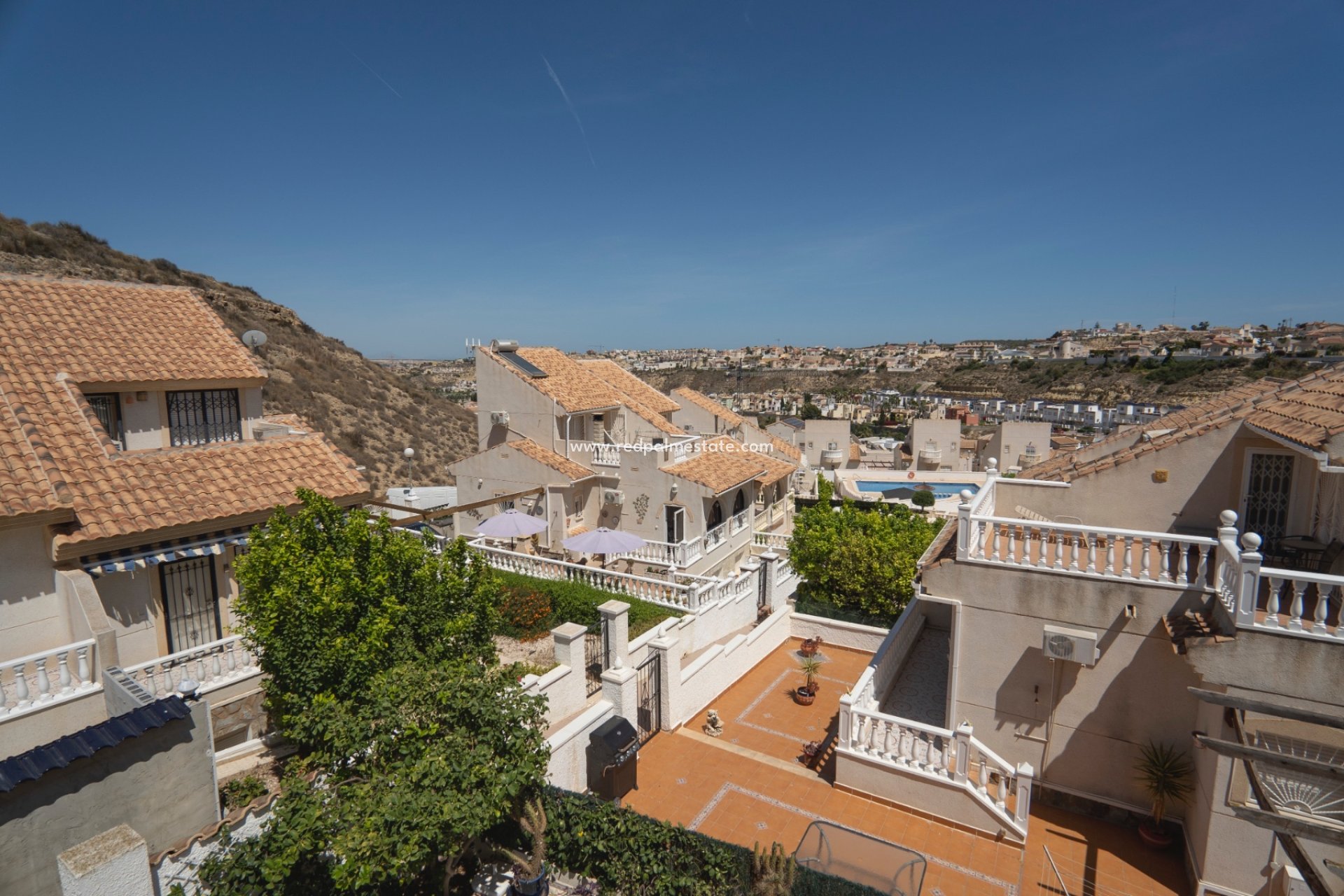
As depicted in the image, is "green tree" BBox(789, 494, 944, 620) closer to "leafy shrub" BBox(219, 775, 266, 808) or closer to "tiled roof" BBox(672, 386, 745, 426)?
"leafy shrub" BBox(219, 775, 266, 808)

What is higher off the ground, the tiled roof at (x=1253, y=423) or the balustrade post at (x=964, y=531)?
the tiled roof at (x=1253, y=423)

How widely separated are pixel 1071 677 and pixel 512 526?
47.0 feet

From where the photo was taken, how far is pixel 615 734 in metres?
10.1

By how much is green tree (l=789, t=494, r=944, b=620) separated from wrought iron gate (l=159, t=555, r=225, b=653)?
43.7ft

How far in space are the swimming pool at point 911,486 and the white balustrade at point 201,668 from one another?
33.5 meters

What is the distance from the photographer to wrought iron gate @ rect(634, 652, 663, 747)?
11.8m

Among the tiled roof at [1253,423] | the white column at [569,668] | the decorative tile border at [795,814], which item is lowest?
the decorative tile border at [795,814]

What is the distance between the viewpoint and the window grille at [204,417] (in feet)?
42.8

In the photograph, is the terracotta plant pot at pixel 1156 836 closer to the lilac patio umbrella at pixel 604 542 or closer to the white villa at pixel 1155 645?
the white villa at pixel 1155 645

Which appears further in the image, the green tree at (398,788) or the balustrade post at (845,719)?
the balustrade post at (845,719)

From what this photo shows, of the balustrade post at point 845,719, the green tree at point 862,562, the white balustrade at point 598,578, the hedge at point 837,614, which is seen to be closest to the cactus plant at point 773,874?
the balustrade post at point 845,719

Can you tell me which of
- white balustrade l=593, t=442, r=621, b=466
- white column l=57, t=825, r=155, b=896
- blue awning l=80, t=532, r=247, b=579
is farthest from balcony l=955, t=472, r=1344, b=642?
white balustrade l=593, t=442, r=621, b=466

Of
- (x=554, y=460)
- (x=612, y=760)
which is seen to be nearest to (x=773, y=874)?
(x=612, y=760)

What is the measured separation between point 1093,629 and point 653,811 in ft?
22.7
